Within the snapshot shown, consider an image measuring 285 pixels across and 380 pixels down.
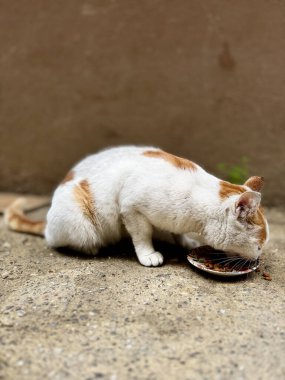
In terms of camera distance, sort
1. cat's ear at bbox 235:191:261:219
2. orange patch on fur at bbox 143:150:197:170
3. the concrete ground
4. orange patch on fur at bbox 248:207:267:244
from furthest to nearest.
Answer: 1. orange patch on fur at bbox 143:150:197:170
2. orange patch on fur at bbox 248:207:267:244
3. cat's ear at bbox 235:191:261:219
4. the concrete ground

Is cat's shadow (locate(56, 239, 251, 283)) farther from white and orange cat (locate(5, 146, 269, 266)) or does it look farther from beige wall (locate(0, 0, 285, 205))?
beige wall (locate(0, 0, 285, 205))

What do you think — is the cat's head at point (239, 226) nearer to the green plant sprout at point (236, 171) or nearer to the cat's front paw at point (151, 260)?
the cat's front paw at point (151, 260)

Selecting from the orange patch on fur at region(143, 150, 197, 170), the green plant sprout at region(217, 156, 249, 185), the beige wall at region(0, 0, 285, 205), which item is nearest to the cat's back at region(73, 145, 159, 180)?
the orange patch on fur at region(143, 150, 197, 170)

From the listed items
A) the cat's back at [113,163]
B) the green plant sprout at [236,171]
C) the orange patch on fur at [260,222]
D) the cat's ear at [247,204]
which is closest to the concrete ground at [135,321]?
the orange patch on fur at [260,222]

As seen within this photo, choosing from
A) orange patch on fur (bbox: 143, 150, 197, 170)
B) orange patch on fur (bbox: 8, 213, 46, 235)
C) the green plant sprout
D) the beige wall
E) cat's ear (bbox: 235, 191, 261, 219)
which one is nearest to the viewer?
cat's ear (bbox: 235, 191, 261, 219)

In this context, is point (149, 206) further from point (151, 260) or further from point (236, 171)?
point (236, 171)

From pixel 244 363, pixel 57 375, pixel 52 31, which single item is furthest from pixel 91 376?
pixel 52 31

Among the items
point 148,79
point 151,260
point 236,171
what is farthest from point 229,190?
point 148,79
